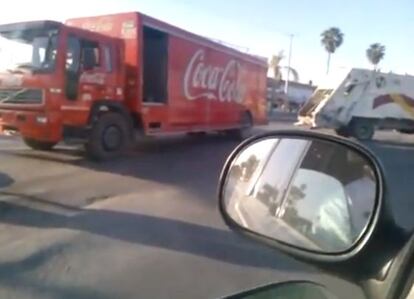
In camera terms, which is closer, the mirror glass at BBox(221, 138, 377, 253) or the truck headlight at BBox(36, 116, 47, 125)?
the mirror glass at BBox(221, 138, 377, 253)

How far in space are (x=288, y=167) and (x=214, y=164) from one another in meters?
9.36

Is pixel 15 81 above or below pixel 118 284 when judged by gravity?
above

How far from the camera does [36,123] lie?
32.0 ft

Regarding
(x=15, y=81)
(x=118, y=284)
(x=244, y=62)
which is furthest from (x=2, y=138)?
(x=118, y=284)

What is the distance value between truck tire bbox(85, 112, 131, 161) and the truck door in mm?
433

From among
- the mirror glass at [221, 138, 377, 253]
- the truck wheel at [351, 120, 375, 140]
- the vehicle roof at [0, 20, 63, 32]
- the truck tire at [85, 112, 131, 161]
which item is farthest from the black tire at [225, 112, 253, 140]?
the mirror glass at [221, 138, 377, 253]

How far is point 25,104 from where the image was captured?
981cm

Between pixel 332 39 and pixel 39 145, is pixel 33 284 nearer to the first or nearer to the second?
pixel 39 145

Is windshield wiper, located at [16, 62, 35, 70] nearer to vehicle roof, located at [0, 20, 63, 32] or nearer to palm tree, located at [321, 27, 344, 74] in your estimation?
vehicle roof, located at [0, 20, 63, 32]

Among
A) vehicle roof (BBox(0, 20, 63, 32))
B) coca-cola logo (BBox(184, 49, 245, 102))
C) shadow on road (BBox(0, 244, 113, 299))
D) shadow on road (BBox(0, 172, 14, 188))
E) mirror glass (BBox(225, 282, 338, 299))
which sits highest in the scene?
vehicle roof (BBox(0, 20, 63, 32))

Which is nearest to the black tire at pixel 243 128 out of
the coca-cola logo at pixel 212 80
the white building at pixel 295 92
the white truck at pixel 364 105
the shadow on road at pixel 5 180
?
the coca-cola logo at pixel 212 80

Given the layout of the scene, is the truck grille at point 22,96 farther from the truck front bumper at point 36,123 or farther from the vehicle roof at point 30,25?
the vehicle roof at point 30,25

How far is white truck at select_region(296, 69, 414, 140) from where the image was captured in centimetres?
2039

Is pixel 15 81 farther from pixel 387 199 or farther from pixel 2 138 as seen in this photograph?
pixel 387 199
